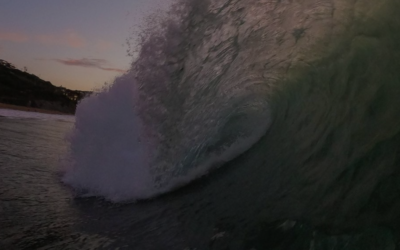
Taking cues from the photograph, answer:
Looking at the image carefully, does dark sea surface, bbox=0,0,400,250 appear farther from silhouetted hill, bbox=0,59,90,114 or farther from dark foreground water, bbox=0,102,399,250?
silhouetted hill, bbox=0,59,90,114

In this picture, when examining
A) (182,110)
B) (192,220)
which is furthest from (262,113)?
(192,220)

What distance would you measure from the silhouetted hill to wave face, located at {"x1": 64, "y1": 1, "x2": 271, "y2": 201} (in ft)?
258

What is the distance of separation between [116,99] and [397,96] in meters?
6.90

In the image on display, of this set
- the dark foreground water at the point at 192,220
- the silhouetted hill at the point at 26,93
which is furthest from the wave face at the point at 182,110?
the silhouetted hill at the point at 26,93

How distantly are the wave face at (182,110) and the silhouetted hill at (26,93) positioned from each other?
78514mm

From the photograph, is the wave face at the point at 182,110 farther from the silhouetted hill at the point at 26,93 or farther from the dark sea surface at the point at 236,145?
the silhouetted hill at the point at 26,93

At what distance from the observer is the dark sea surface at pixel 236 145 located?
3.48m

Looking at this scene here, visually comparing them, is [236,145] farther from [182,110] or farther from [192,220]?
[192,220]

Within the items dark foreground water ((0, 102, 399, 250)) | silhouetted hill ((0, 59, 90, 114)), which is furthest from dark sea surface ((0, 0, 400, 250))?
silhouetted hill ((0, 59, 90, 114))

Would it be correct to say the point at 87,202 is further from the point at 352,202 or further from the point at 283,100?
the point at 283,100

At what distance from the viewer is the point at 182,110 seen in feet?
23.9

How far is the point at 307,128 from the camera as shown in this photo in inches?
231

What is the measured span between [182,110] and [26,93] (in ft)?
319

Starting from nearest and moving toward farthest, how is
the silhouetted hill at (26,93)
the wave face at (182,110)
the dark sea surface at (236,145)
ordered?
the dark sea surface at (236,145) < the wave face at (182,110) < the silhouetted hill at (26,93)
